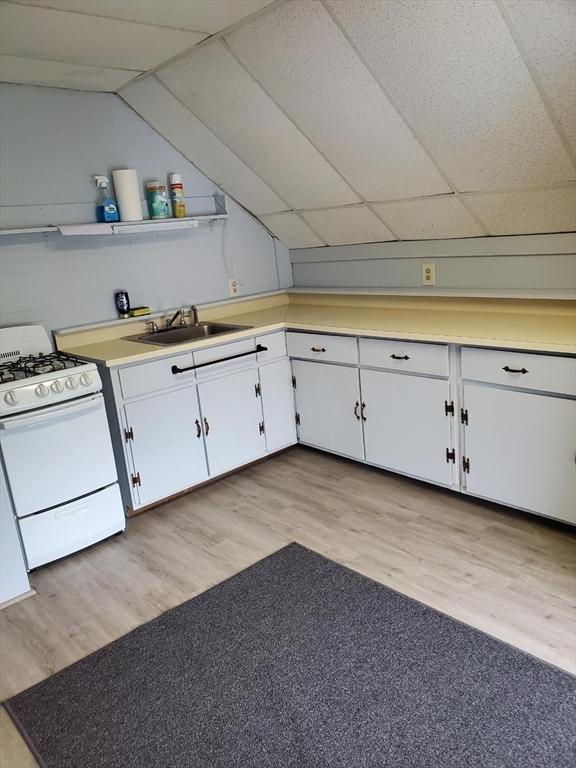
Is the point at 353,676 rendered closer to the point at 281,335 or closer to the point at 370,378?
the point at 370,378

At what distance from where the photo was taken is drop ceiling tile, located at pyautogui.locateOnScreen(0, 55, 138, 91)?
108 inches

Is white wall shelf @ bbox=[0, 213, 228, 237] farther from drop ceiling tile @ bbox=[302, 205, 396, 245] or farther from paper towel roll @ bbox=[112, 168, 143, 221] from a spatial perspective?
drop ceiling tile @ bbox=[302, 205, 396, 245]

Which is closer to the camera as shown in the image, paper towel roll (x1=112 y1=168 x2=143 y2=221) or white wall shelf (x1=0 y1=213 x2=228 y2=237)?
white wall shelf (x1=0 y1=213 x2=228 y2=237)

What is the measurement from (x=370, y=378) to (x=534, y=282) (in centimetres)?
93

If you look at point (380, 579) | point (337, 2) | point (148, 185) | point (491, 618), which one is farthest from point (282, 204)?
point (491, 618)

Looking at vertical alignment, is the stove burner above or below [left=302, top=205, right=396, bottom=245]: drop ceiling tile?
below

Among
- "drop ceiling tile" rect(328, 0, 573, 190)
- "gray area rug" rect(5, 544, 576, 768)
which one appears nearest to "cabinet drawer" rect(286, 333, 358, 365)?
"drop ceiling tile" rect(328, 0, 573, 190)

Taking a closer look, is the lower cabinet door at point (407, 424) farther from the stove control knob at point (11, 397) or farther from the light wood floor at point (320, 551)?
the stove control knob at point (11, 397)

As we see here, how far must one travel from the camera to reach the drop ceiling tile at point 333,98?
8.15ft

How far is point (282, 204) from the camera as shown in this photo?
12.3ft

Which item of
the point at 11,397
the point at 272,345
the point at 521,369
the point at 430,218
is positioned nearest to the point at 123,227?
the point at 272,345

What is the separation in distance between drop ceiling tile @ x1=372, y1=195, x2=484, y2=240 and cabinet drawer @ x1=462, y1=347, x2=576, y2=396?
73 centimetres

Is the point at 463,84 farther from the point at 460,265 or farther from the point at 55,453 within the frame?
the point at 55,453

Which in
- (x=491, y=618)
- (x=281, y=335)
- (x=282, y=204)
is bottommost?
(x=491, y=618)
